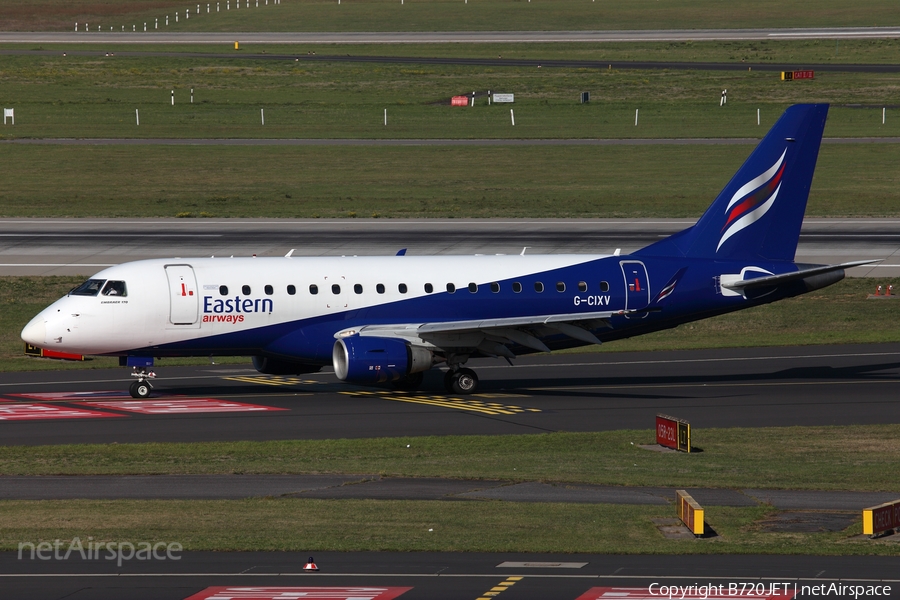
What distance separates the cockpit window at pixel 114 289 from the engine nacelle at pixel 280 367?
4.82m

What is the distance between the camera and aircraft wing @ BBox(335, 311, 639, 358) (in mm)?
38875

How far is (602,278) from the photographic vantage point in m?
A: 41.7

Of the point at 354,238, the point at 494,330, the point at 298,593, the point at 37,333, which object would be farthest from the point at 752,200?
the point at 298,593

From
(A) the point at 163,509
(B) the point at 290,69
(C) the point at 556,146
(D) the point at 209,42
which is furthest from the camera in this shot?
(D) the point at 209,42

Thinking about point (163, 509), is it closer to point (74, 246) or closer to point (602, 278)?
point (602, 278)

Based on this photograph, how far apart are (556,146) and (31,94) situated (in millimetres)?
53055

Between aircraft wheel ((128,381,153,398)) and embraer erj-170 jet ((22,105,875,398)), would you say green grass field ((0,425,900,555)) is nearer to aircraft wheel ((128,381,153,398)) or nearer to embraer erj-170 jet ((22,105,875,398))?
embraer erj-170 jet ((22,105,875,398))

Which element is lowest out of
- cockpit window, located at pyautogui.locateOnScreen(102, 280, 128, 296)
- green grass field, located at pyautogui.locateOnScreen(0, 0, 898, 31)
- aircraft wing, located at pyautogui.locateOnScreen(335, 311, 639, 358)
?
aircraft wing, located at pyautogui.locateOnScreen(335, 311, 639, 358)

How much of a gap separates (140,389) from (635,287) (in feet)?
52.5

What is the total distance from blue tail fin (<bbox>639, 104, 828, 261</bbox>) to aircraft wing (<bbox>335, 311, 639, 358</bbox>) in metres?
5.29

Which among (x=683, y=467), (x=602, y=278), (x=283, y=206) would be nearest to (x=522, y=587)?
(x=683, y=467)

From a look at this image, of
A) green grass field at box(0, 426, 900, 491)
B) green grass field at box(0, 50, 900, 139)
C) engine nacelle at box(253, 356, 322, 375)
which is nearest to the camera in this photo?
green grass field at box(0, 426, 900, 491)

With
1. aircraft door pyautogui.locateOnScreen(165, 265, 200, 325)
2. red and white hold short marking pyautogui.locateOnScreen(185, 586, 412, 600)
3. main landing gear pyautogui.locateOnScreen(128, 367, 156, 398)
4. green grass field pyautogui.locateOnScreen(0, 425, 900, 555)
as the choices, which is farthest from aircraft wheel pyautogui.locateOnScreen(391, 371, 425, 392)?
red and white hold short marking pyautogui.locateOnScreen(185, 586, 412, 600)

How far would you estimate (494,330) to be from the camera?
129 ft
